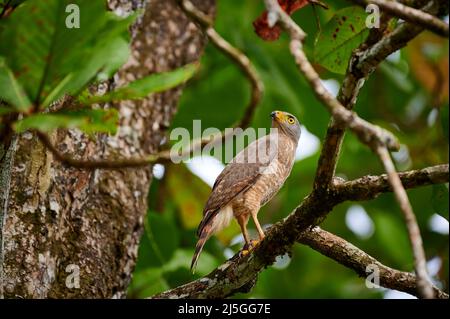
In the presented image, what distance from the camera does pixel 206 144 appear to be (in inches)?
105

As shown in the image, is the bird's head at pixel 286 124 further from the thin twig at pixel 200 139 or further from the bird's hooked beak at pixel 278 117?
the thin twig at pixel 200 139

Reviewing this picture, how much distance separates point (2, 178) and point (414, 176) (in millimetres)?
1592

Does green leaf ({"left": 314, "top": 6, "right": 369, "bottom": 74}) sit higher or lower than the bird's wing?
higher

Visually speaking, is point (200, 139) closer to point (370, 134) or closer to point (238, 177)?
point (370, 134)

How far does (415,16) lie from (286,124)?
3.14 meters

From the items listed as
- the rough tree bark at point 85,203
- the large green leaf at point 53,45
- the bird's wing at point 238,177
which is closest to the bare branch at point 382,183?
the large green leaf at point 53,45

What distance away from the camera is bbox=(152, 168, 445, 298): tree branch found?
320cm

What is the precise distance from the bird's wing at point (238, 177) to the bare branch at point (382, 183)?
5.59 feet

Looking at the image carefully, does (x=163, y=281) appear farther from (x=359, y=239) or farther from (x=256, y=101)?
(x=256, y=101)

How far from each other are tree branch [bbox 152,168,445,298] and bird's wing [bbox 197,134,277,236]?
89 cm

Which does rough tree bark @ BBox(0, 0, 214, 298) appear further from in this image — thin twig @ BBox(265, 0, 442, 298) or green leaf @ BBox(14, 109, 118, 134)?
thin twig @ BBox(265, 0, 442, 298)

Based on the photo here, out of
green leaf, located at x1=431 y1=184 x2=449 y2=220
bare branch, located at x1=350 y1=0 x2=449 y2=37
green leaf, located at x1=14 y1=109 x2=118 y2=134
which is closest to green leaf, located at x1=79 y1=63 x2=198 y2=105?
green leaf, located at x1=14 y1=109 x2=118 y2=134
